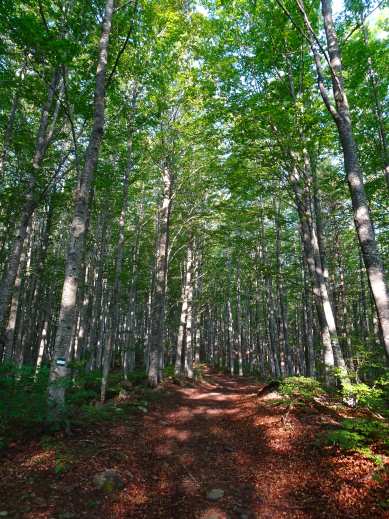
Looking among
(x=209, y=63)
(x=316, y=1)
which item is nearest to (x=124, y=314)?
(x=209, y=63)

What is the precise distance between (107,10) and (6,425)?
1036 centimetres

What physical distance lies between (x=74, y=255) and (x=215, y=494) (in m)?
5.32

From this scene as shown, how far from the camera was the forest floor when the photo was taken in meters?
4.14

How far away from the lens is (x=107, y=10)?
8.37 metres

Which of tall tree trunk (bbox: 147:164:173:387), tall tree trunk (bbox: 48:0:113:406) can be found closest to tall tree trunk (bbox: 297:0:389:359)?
tall tree trunk (bbox: 48:0:113:406)

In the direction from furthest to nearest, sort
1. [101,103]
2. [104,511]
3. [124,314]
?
[124,314] < [101,103] < [104,511]

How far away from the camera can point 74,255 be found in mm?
→ 6914

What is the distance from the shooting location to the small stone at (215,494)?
4.75 metres

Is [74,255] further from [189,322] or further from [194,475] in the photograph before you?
[189,322]

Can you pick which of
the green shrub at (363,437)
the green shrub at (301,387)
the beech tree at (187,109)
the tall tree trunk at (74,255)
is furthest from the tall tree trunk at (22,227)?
the green shrub at (363,437)

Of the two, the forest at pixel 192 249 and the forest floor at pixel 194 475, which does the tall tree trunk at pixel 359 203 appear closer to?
the forest at pixel 192 249

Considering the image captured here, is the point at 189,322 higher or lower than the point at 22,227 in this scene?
lower

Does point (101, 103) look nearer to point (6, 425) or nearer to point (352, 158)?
point (352, 158)

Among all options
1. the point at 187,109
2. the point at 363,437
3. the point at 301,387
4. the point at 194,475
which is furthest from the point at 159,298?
the point at 363,437
